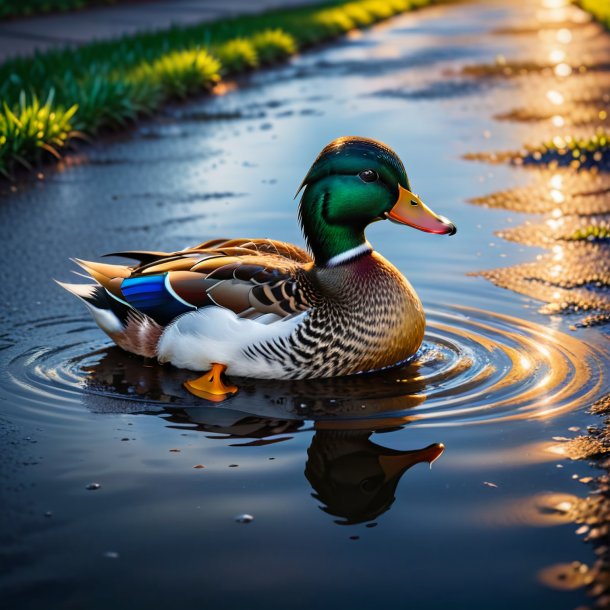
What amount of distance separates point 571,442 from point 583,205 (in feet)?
14.0

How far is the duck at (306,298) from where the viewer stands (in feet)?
16.7

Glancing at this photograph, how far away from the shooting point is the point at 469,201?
8656 mm

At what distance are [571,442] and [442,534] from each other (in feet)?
3.14

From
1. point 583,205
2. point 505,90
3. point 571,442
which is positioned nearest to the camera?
point 571,442

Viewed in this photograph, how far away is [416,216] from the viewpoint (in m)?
5.31

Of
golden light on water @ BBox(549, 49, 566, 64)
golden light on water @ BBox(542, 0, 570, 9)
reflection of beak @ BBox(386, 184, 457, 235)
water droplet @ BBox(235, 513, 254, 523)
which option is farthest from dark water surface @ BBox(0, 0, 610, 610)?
golden light on water @ BBox(542, 0, 570, 9)

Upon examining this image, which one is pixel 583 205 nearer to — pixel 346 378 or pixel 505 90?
pixel 346 378

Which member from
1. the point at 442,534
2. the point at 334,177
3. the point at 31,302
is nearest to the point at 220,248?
the point at 334,177

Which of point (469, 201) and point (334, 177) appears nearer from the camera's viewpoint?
point (334, 177)

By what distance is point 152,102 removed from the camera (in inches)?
479

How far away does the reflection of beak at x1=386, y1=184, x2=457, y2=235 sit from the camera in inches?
209

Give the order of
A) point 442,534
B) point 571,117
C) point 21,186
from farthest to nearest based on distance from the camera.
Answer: point 571,117, point 21,186, point 442,534

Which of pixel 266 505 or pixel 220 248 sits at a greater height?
pixel 220 248

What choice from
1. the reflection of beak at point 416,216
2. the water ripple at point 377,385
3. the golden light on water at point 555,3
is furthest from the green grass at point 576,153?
the golden light on water at point 555,3
